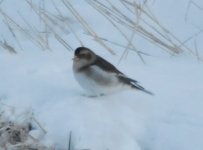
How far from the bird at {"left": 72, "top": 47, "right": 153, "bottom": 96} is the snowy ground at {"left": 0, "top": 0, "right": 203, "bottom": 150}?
66 mm

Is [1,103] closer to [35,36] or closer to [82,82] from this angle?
[82,82]

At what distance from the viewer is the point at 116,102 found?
477 centimetres

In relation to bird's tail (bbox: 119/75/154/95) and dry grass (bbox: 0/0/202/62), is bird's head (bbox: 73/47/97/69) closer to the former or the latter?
bird's tail (bbox: 119/75/154/95)

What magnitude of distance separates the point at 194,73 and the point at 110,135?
3.94ft

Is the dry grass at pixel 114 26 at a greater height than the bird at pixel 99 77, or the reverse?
the dry grass at pixel 114 26

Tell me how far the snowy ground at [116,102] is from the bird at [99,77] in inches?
2.6

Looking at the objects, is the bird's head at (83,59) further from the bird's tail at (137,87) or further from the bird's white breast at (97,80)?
the bird's tail at (137,87)

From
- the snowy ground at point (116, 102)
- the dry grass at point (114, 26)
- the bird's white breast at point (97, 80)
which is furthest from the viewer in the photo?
the dry grass at point (114, 26)

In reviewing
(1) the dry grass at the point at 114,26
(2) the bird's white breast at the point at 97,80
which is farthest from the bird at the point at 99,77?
(1) the dry grass at the point at 114,26

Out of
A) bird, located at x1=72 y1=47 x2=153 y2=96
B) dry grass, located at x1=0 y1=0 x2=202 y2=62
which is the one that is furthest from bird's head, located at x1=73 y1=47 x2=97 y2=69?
dry grass, located at x1=0 y1=0 x2=202 y2=62

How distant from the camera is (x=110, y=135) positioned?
431cm

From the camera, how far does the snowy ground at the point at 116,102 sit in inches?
169

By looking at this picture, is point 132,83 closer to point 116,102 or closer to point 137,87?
point 137,87

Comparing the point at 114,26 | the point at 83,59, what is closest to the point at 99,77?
the point at 83,59
